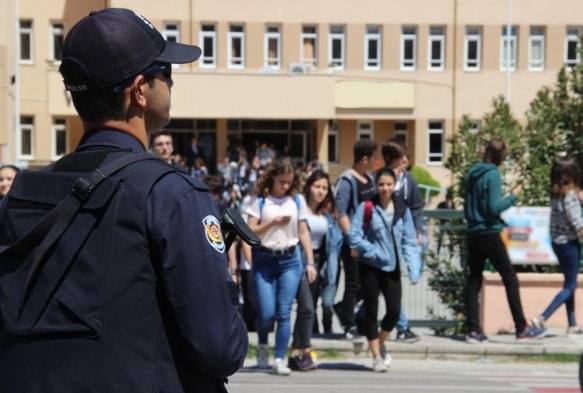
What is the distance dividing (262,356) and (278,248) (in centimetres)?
114

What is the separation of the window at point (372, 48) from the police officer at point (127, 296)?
141 feet

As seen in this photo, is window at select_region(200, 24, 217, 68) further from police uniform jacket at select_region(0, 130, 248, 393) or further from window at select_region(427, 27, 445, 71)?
police uniform jacket at select_region(0, 130, 248, 393)

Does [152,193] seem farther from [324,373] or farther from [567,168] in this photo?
[567,168]

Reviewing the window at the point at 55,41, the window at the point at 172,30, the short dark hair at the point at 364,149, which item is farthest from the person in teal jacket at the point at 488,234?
the window at the point at 55,41

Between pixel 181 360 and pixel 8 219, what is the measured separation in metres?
0.53

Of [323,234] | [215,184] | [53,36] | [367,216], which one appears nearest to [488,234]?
[323,234]

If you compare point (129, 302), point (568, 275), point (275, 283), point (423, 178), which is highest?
point (129, 302)

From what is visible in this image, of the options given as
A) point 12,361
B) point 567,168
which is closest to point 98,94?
point 12,361

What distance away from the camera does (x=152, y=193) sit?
2.50 metres

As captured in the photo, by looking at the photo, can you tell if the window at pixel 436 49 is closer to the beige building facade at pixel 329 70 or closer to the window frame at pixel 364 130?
the beige building facade at pixel 329 70

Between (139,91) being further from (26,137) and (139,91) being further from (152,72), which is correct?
(26,137)

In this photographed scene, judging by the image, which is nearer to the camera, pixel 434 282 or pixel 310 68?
pixel 434 282

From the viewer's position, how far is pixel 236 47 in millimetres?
45531

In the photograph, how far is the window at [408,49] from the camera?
4500 cm
